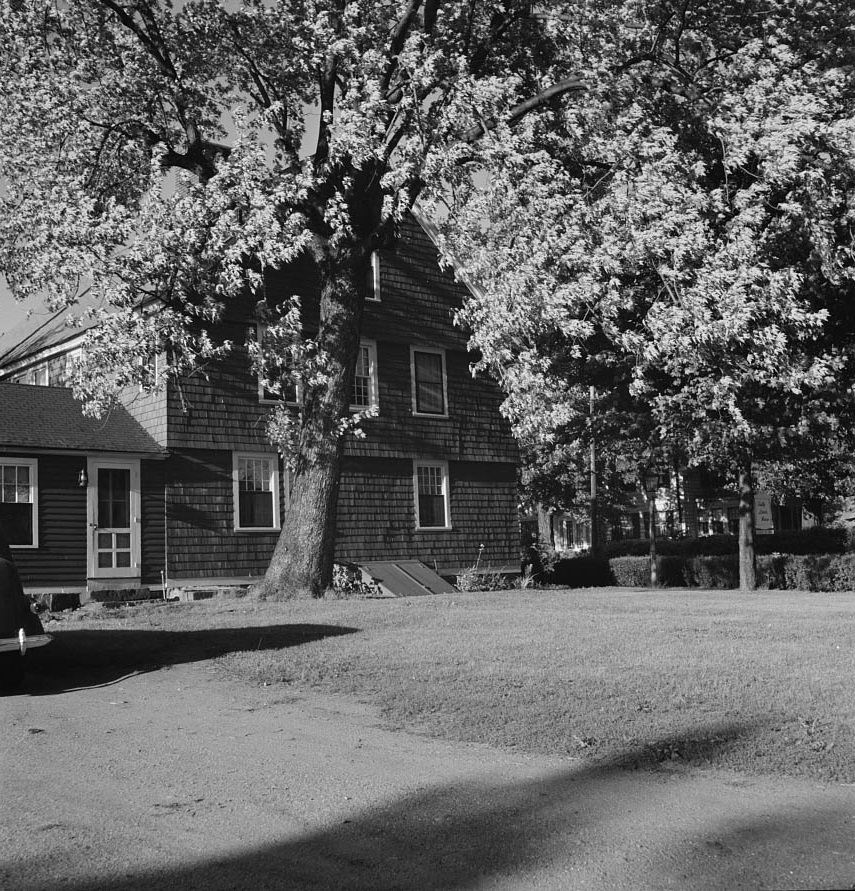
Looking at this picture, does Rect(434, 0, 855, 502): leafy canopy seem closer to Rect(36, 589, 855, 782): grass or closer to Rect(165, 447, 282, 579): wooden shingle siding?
Rect(36, 589, 855, 782): grass

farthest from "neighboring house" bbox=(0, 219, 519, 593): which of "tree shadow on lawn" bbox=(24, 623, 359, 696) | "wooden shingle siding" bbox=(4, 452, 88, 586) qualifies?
"tree shadow on lawn" bbox=(24, 623, 359, 696)

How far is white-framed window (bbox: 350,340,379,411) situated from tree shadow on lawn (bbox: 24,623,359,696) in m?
14.0

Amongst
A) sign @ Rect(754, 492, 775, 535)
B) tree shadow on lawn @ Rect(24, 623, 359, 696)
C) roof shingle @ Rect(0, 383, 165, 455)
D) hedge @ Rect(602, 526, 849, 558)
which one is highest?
roof shingle @ Rect(0, 383, 165, 455)

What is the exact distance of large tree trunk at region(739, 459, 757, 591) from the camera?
25016 millimetres

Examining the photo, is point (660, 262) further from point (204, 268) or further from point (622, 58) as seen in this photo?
point (204, 268)

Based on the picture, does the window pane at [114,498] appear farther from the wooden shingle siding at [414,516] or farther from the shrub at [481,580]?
the shrub at [481,580]

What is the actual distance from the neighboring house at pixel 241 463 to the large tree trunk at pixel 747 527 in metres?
6.37

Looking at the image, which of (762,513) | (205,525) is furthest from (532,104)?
(762,513)

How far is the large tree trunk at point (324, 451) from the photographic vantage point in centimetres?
1725

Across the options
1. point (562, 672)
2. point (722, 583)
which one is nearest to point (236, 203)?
point (562, 672)

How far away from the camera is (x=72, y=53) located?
17.4m

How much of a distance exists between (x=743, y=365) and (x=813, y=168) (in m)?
3.22

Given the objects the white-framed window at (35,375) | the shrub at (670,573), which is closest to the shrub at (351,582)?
the white-framed window at (35,375)

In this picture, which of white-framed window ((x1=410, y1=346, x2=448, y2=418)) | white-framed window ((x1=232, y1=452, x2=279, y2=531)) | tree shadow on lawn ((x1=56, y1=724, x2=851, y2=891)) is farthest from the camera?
white-framed window ((x1=410, y1=346, x2=448, y2=418))
